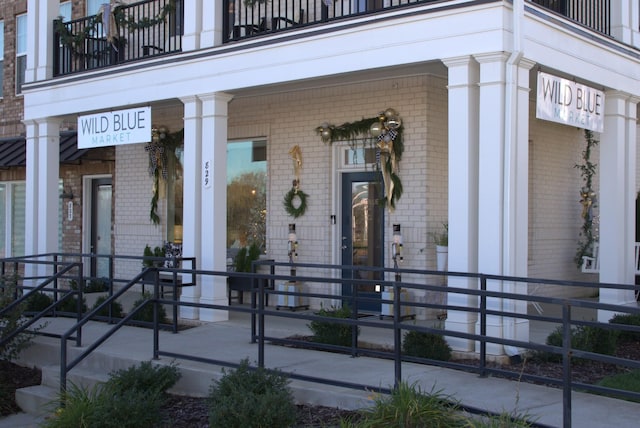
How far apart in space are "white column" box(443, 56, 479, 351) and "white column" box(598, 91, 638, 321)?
3172 mm

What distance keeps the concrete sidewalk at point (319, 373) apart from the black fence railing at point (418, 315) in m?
0.10

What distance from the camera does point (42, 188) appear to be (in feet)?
42.3

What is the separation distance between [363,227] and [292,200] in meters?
1.32

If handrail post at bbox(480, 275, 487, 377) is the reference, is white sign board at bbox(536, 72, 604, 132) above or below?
above

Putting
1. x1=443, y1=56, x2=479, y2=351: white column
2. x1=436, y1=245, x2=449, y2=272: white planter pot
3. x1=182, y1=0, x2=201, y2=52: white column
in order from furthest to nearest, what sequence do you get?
x1=182, y1=0, x2=201, y2=52: white column, x1=436, y1=245, x2=449, y2=272: white planter pot, x1=443, y1=56, x2=479, y2=351: white column

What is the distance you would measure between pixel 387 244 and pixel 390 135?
1617 millimetres

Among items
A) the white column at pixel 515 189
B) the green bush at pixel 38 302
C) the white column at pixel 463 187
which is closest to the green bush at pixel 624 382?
the white column at pixel 515 189

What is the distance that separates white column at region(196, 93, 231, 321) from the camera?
33.9 ft

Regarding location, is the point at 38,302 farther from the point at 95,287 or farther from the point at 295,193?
the point at 295,193

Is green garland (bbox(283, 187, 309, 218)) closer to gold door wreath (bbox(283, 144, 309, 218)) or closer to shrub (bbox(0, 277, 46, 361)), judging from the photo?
gold door wreath (bbox(283, 144, 309, 218))

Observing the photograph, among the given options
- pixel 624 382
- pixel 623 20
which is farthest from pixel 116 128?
pixel 624 382

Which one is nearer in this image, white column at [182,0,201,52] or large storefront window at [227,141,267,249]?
white column at [182,0,201,52]

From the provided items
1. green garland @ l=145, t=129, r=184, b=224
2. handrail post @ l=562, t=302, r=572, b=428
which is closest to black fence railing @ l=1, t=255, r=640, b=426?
handrail post @ l=562, t=302, r=572, b=428

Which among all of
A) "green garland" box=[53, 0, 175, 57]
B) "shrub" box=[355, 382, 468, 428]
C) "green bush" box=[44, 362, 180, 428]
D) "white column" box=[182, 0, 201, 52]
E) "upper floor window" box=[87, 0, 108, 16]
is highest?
"upper floor window" box=[87, 0, 108, 16]
